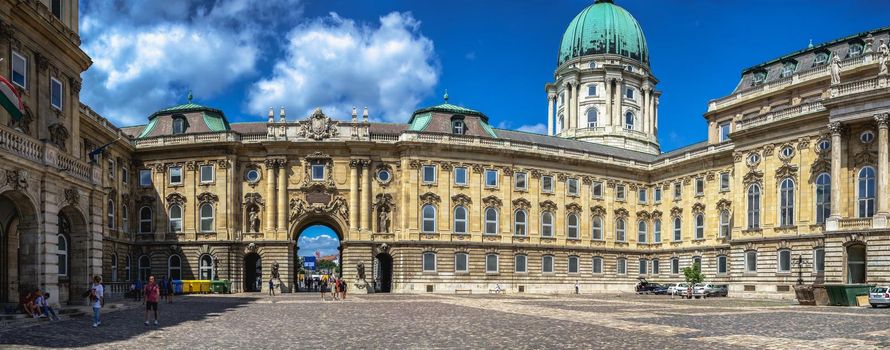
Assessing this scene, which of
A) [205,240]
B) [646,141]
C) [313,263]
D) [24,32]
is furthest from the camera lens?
[646,141]

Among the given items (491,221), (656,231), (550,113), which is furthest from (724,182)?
(550,113)

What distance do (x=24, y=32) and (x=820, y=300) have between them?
44079mm

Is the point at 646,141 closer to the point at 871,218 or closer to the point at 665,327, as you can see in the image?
the point at 871,218

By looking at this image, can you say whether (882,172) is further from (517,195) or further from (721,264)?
(517,195)

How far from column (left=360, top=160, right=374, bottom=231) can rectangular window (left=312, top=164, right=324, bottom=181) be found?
12.2 feet

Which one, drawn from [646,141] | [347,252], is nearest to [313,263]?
[347,252]

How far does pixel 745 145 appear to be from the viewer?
68.6 m

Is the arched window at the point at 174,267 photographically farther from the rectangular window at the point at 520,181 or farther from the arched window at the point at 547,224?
the arched window at the point at 547,224

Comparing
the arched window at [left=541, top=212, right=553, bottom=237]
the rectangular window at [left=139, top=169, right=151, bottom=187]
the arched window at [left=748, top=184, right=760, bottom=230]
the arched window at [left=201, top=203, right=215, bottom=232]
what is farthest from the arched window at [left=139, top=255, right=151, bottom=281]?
the arched window at [left=748, top=184, right=760, bottom=230]

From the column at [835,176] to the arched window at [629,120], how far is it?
47.6m

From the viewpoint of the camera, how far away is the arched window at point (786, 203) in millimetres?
64312

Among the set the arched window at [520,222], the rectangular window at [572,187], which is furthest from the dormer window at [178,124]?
the rectangular window at [572,187]

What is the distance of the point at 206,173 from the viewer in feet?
244

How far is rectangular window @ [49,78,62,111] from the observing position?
128ft
